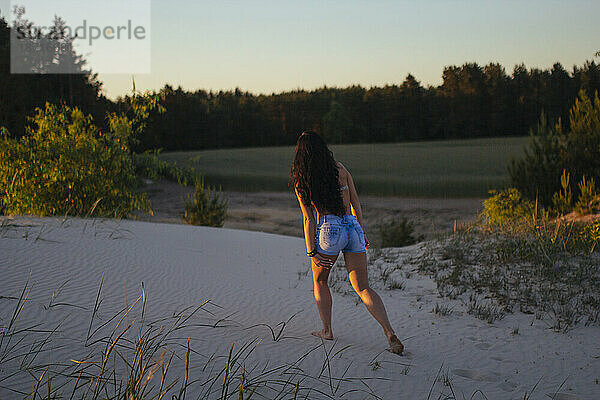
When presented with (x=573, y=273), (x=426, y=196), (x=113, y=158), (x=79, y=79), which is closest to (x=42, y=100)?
(x=79, y=79)

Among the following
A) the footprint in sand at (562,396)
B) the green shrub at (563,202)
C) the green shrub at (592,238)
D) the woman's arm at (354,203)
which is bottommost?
the footprint in sand at (562,396)

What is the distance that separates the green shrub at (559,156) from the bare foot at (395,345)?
331 inches

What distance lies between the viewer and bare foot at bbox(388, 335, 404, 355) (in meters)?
3.84

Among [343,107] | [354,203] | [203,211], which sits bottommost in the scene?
[203,211]

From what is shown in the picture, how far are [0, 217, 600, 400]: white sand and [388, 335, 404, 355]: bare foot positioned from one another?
0.07m

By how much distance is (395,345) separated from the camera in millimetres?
3859

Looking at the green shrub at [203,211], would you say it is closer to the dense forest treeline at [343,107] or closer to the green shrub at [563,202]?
the green shrub at [563,202]

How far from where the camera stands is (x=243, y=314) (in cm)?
474

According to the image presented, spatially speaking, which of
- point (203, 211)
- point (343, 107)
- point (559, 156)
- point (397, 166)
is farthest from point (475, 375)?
point (343, 107)

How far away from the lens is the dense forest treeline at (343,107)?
27.3 meters

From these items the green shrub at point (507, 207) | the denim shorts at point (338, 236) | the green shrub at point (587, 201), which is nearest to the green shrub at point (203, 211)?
the green shrub at point (507, 207)

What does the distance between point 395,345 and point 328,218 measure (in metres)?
1.17

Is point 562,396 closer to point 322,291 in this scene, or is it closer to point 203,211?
point 322,291

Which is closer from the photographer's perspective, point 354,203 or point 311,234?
point 311,234
